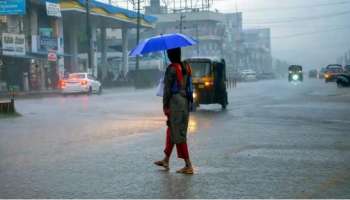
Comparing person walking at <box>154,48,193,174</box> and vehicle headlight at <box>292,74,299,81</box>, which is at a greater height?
person walking at <box>154,48,193,174</box>

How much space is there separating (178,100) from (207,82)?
14997 millimetres

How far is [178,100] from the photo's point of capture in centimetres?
855

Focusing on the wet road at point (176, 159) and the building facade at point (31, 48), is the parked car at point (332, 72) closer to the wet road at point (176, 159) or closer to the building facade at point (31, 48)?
the building facade at point (31, 48)

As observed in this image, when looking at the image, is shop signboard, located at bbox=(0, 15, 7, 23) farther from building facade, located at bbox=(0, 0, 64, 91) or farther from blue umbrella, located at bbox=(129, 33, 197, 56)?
blue umbrella, located at bbox=(129, 33, 197, 56)

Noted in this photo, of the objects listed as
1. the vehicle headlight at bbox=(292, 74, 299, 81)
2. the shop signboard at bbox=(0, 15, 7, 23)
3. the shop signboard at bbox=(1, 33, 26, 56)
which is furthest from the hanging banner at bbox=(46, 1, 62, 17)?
the vehicle headlight at bbox=(292, 74, 299, 81)

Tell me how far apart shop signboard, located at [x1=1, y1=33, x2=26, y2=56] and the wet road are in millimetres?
29156

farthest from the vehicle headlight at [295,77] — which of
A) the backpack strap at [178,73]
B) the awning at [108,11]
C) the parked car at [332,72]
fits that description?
the backpack strap at [178,73]

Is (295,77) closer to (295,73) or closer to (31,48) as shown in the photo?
(295,73)

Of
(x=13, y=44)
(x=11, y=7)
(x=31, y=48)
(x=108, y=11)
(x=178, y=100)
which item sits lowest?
(x=178, y=100)

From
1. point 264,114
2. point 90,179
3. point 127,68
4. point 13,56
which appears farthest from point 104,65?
point 90,179

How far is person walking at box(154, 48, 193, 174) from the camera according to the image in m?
8.54

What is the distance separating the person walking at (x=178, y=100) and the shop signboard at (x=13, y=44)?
38.6 meters

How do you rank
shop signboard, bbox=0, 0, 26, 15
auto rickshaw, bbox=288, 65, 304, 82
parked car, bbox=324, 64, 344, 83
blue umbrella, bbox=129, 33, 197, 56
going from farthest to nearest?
auto rickshaw, bbox=288, 65, 304, 82 < parked car, bbox=324, 64, 344, 83 < shop signboard, bbox=0, 0, 26, 15 < blue umbrella, bbox=129, 33, 197, 56

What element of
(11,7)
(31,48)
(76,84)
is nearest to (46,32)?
(31,48)
